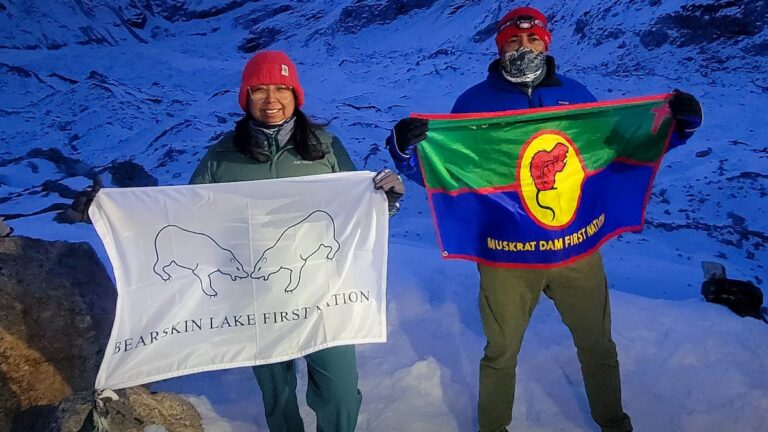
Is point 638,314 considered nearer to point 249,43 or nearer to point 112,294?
point 112,294

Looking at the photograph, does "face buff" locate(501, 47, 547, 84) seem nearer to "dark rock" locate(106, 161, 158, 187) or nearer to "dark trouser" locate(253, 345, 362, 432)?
"dark trouser" locate(253, 345, 362, 432)

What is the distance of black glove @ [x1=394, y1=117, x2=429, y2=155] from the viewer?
1882mm

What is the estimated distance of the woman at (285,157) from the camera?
1846 mm

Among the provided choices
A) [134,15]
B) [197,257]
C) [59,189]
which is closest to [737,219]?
[197,257]

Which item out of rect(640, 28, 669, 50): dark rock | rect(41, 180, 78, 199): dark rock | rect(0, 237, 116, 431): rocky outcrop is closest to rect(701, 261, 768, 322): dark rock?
rect(0, 237, 116, 431): rocky outcrop

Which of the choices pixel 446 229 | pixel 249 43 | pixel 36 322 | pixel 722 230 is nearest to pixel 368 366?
pixel 446 229

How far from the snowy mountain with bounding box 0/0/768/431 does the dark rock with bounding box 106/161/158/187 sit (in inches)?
1.0

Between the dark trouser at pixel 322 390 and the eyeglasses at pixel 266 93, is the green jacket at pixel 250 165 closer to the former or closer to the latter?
the eyeglasses at pixel 266 93

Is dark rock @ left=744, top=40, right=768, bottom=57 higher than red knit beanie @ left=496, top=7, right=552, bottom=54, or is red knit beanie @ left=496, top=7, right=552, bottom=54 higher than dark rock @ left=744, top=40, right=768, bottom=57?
dark rock @ left=744, top=40, right=768, bottom=57

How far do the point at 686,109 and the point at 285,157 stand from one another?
4.59 feet

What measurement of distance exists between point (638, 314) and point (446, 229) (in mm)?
1794

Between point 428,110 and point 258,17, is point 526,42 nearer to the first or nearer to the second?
point 428,110

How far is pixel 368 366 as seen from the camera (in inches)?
119

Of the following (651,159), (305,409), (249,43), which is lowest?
(305,409)
